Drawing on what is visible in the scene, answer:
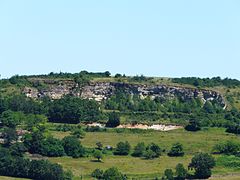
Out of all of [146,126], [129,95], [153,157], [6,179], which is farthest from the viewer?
[129,95]

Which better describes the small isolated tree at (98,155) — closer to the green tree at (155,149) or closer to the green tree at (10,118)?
the green tree at (155,149)

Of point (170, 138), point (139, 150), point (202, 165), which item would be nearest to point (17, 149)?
point (139, 150)

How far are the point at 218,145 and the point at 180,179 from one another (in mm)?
19252

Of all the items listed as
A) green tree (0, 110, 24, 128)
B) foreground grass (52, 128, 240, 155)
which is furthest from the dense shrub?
green tree (0, 110, 24, 128)

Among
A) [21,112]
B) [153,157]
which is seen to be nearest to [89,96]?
[21,112]

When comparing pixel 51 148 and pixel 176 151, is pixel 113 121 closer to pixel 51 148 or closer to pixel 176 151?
pixel 176 151

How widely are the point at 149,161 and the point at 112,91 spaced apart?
5409cm

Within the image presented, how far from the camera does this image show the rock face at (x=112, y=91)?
175250 millimetres

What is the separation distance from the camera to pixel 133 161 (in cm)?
12400

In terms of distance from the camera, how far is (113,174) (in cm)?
10969

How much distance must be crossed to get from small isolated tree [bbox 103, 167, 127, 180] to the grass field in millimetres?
3944

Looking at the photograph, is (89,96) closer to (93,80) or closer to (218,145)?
(93,80)

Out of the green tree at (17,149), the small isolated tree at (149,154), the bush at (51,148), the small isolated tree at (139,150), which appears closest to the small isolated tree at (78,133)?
the bush at (51,148)

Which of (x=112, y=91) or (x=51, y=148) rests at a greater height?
(x=112, y=91)
